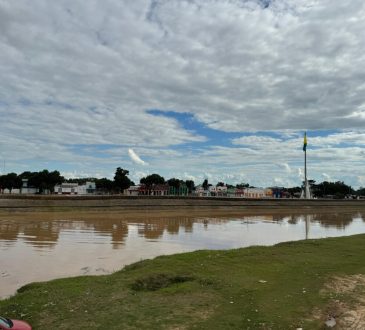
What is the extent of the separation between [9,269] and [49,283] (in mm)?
7325

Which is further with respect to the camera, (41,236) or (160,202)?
(160,202)

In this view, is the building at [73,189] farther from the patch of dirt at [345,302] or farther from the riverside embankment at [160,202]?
the patch of dirt at [345,302]

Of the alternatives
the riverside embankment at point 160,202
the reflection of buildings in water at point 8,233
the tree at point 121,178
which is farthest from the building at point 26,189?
the reflection of buildings in water at point 8,233

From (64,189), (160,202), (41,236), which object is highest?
(64,189)

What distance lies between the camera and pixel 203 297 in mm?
9109

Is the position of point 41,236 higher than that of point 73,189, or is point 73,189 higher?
point 73,189

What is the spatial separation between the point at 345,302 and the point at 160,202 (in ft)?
209

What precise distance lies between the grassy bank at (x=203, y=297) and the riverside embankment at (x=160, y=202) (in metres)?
45.6

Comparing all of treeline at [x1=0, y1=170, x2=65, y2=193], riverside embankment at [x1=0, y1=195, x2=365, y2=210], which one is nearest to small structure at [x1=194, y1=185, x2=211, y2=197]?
riverside embankment at [x1=0, y1=195, x2=365, y2=210]

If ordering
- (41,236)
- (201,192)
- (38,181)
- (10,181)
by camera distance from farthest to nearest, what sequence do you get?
(201,192), (38,181), (10,181), (41,236)

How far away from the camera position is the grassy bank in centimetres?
770

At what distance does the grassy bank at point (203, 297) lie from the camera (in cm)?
770

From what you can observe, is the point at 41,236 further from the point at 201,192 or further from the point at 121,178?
the point at 201,192

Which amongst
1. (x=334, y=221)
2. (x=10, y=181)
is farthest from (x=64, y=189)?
(x=334, y=221)
